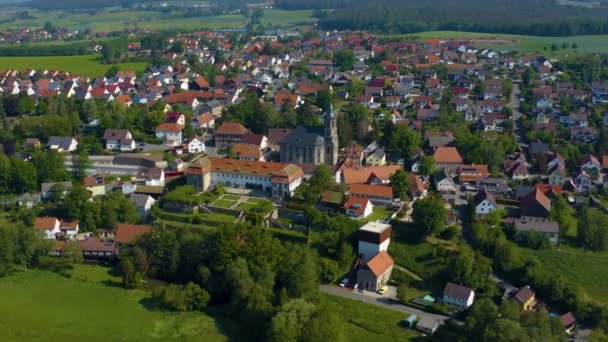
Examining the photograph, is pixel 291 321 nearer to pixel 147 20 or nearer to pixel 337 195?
pixel 337 195

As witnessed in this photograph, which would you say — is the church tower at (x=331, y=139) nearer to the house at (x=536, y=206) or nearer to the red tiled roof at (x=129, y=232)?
the house at (x=536, y=206)

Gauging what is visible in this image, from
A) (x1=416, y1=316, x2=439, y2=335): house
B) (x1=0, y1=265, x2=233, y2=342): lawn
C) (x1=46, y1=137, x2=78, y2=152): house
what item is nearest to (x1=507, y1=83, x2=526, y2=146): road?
(x1=416, y1=316, x2=439, y2=335): house

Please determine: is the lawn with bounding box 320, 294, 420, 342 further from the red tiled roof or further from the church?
the church

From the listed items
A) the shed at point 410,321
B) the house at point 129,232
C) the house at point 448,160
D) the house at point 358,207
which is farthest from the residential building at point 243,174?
the shed at point 410,321

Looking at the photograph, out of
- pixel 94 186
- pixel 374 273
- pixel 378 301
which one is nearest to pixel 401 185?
pixel 374 273

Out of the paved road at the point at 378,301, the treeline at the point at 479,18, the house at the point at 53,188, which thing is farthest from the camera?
the treeline at the point at 479,18

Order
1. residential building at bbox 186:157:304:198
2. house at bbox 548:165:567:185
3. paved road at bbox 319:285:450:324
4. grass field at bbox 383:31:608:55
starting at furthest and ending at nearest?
1. grass field at bbox 383:31:608:55
2. house at bbox 548:165:567:185
3. residential building at bbox 186:157:304:198
4. paved road at bbox 319:285:450:324

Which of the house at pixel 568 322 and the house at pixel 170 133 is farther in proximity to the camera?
the house at pixel 170 133
